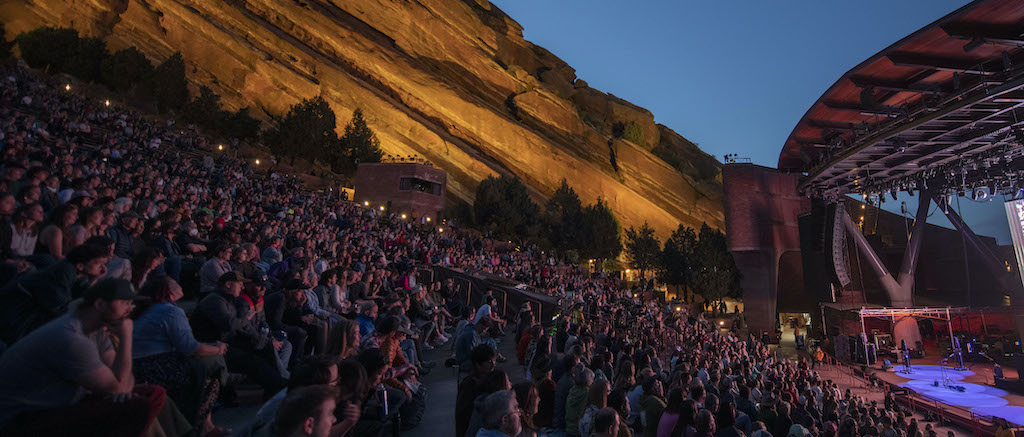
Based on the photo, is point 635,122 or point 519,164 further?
point 635,122

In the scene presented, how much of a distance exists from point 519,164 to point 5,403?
1974 inches

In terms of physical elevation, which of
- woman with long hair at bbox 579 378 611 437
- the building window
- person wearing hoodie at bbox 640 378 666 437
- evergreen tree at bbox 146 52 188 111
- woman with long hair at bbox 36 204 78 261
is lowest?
person wearing hoodie at bbox 640 378 666 437

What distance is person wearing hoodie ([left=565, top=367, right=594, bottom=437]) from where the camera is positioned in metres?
4.74

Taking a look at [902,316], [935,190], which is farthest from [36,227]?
[902,316]

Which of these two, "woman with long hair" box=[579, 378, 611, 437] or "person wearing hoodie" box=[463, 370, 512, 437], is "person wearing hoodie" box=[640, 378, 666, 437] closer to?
"woman with long hair" box=[579, 378, 611, 437]

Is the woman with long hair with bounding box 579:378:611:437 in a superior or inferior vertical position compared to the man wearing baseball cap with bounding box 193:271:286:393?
inferior

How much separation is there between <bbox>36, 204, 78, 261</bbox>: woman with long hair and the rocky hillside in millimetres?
41571

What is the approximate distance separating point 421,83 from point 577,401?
4990cm

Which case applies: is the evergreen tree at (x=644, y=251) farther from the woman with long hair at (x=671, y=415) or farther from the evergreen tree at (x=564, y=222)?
the woman with long hair at (x=671, y=415)

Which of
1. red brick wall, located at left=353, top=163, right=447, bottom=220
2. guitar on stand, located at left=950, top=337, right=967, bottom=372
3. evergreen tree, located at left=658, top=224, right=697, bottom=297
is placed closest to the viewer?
guitar on stand, located at left=950, top=337, right=967, bottom=372

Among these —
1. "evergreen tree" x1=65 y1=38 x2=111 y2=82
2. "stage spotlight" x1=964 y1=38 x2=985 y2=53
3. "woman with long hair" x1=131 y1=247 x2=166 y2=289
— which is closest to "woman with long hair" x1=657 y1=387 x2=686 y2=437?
"woman with long hair" x1=131 y1=247 x2=166 y2=289

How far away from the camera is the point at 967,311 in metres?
23.8

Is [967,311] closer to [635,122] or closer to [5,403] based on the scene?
[5,403]

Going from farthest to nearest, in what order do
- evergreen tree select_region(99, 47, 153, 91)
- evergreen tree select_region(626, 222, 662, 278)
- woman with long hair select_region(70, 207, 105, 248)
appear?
1. evergreen tree select_region(626, 222, 662, 278)
2. evergreen tree select_region(99, 47, 153, 91)
3. woman with long hair select_region(70, 207, 105, 248)
